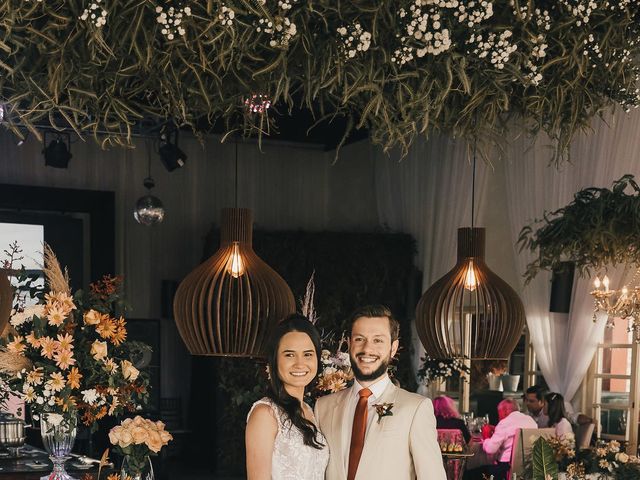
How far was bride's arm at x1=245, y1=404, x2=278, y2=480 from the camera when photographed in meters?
2.83

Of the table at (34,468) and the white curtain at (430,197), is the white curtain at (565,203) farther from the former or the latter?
the table at (34,468)

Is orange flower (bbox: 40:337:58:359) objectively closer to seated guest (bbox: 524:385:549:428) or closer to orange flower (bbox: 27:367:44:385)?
orange flower (bbox: 27:367:44:385)

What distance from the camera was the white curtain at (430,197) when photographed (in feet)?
38.4

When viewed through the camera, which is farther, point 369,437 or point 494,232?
point 494,232

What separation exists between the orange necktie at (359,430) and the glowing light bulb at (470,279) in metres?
2.65

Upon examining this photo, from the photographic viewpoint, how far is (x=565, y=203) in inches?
392

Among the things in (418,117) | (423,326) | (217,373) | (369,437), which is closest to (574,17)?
(418,117)

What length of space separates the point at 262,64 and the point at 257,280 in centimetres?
292

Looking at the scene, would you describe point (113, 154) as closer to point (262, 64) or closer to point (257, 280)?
point (257, 280)

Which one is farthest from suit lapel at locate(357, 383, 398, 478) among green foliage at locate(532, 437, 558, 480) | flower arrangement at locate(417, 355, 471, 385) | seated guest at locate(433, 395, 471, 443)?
flower arrangement at locate(417, 355, 471, 385)

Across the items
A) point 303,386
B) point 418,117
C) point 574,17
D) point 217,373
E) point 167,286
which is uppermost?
point 574,17

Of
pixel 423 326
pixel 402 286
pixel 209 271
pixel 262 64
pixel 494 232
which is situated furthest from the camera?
pixel 402 286

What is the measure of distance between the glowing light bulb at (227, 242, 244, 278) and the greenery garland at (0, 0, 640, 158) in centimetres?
256

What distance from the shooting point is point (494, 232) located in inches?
452
